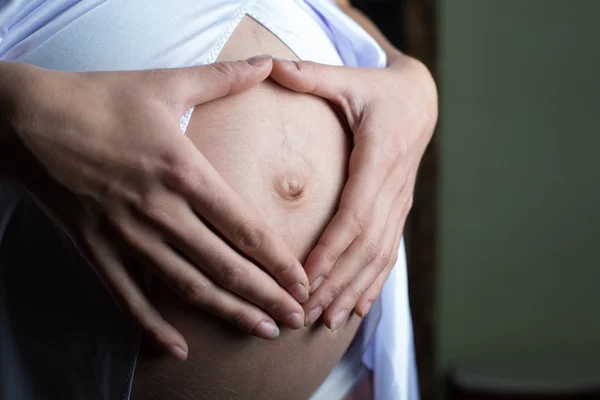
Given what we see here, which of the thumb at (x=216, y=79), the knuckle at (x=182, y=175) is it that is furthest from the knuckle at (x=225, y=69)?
the knuckle at (x=182, y=175)

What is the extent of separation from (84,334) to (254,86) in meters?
0.31

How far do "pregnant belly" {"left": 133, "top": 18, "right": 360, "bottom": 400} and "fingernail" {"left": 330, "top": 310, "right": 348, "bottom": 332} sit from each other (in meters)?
0.03

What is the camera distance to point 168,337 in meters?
0.60

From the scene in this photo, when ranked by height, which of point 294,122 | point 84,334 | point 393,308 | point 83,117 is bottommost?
point 393,308

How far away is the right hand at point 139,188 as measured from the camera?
543 millimetres

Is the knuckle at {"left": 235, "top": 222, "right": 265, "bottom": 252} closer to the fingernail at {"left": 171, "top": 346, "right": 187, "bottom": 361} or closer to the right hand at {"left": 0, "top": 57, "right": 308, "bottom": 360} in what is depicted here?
the right hand at {"left": 0, "top": 57, "right": 308, "bottom": 360}

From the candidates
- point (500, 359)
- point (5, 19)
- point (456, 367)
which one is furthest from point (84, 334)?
point (500, 359)

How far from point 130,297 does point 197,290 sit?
2.4 inches

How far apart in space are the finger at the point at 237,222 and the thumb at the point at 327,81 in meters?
0.16

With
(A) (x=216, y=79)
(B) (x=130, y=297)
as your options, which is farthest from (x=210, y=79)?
(B) (x=130, y=297)

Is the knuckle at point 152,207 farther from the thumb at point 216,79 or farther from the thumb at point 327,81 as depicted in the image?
the thumb at point 327,81

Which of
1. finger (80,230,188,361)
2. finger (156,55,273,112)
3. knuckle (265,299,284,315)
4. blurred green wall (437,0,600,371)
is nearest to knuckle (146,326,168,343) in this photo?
finger (80,230,188,361)

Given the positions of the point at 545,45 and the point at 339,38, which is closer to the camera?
the point at 339,38

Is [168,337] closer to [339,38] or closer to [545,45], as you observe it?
[339,38]
